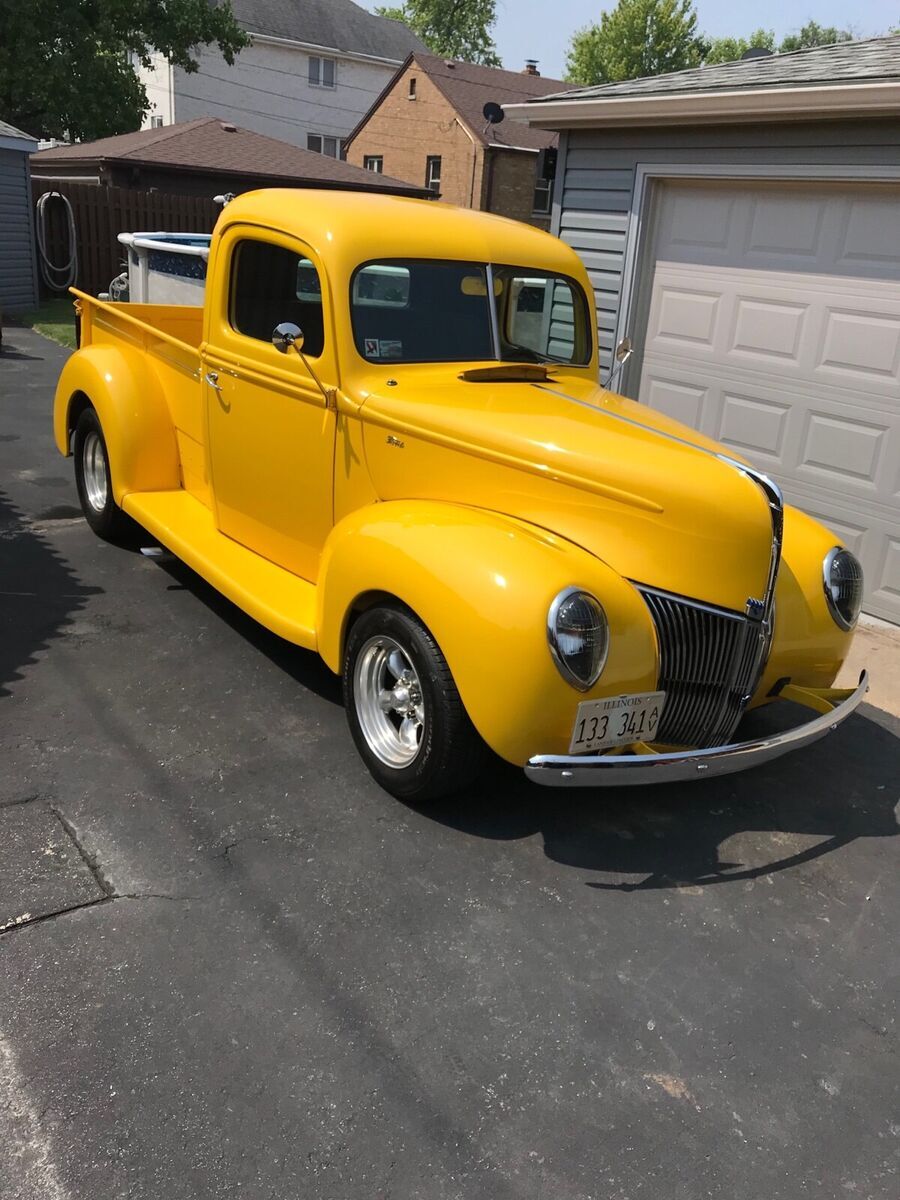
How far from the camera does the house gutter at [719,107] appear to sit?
5.67m

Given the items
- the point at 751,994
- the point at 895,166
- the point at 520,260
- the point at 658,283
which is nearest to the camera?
the point at 751,994

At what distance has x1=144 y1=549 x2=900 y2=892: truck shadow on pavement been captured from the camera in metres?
3.58

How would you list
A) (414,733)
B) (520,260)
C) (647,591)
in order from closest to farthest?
(647,591) → (414,733) → (520,260)

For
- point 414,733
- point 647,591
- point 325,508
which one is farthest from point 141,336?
point 647,591

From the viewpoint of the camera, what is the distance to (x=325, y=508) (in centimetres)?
443

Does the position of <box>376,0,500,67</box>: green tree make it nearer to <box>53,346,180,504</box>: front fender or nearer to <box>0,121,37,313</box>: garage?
<box>0,121,37,313</box>: garage

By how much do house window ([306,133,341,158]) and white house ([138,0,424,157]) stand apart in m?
0.04

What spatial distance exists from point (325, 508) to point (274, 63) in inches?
1770

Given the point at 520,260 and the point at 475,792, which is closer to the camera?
the point at 475,792

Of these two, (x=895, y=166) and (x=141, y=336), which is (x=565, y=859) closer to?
(x=141, y=336)

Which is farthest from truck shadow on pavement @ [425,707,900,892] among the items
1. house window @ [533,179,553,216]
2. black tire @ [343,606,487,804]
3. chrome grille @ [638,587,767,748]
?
house window @ [533,179,553,216]

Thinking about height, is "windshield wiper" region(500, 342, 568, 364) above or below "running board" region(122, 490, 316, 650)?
above

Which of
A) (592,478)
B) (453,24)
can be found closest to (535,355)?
(592,478)

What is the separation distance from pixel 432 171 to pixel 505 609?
3475cm
